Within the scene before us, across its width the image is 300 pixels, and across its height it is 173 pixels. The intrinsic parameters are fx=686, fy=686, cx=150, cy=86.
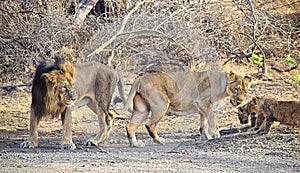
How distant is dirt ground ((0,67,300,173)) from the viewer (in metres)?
7.20

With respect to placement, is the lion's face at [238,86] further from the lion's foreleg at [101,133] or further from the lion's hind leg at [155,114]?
the lion's foreleg at [101,133]

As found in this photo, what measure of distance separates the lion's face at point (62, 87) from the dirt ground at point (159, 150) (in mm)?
666

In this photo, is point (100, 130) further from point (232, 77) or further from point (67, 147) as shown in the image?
point (232, 77)

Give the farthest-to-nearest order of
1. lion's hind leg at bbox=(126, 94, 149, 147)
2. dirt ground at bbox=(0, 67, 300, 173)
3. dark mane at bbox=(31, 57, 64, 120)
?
1. lion's hind leg at bbox=(126, 94, 149, 147)
2. dark mane at bbox=(31, 57, 64, 120)
3. dirt ground at bbox=(0, 67, 300, 173)

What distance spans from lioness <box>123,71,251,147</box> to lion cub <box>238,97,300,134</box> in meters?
0.29

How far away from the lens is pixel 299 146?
8383 mm

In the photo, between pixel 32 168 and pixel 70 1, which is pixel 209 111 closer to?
pixel 32 168

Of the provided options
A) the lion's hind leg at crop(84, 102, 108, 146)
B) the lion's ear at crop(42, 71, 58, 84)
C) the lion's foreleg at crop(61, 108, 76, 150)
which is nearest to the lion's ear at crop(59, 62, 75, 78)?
the lion's ear at crop(42, 71, 58, 84)

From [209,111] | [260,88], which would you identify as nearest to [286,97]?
[260,88]

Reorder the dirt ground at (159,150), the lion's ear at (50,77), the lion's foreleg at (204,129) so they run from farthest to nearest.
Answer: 1. the lion's foreleg at (204,129)
2. the lion's ear at (50,77)
3. the dirt ground at (159,150)

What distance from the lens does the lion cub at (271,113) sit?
9055mm

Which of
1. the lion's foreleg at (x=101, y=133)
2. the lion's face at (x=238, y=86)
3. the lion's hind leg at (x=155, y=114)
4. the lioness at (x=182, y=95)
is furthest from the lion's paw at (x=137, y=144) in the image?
the lion's face at (x=238, y=86)

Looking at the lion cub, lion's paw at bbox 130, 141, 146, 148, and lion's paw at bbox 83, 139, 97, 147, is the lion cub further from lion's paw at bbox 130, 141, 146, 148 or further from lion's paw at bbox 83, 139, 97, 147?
lion's paw at bbox 83, 139, 97, 147

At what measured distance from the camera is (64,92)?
29.3ft
